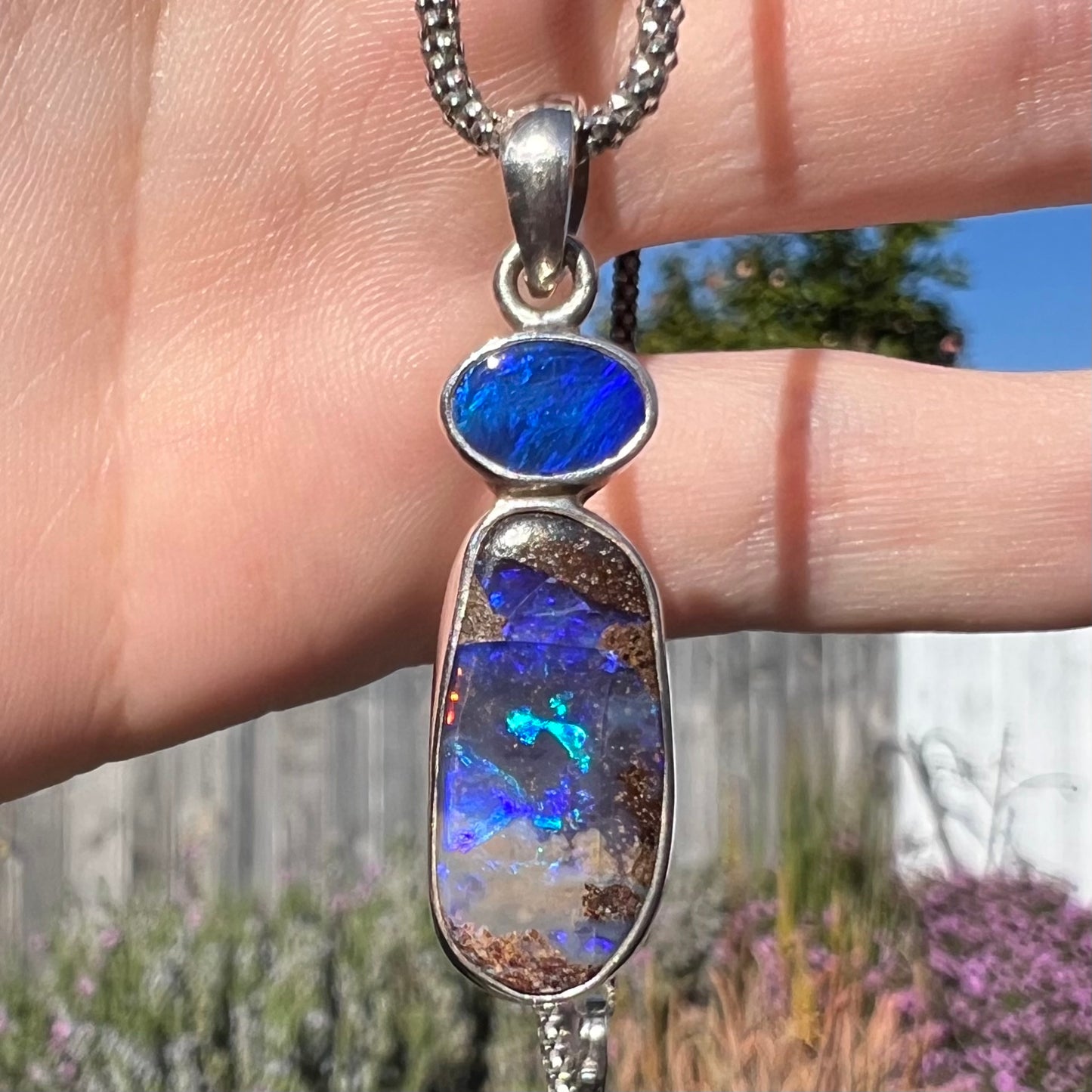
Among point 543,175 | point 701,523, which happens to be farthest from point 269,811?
point 543,175

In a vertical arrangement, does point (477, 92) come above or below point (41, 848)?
above

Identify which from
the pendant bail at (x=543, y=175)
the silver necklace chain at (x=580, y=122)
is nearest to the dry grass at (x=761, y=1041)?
the silver necklace chain at (x=580, y=122)

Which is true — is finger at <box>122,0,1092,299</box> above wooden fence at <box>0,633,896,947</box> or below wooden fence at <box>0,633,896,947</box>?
above

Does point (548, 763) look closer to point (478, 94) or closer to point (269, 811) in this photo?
point (478, 94)

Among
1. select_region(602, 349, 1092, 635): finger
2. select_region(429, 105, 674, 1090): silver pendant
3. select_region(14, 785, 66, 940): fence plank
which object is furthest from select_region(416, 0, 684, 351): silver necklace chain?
select_region(14, 785, 66, 940): fence plank

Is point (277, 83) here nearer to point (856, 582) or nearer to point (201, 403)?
point (201, 403)

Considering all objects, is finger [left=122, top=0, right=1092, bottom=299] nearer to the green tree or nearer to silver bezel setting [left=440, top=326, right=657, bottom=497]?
silver bezel setting [left=440, top=326, right=657, bottom=497]
